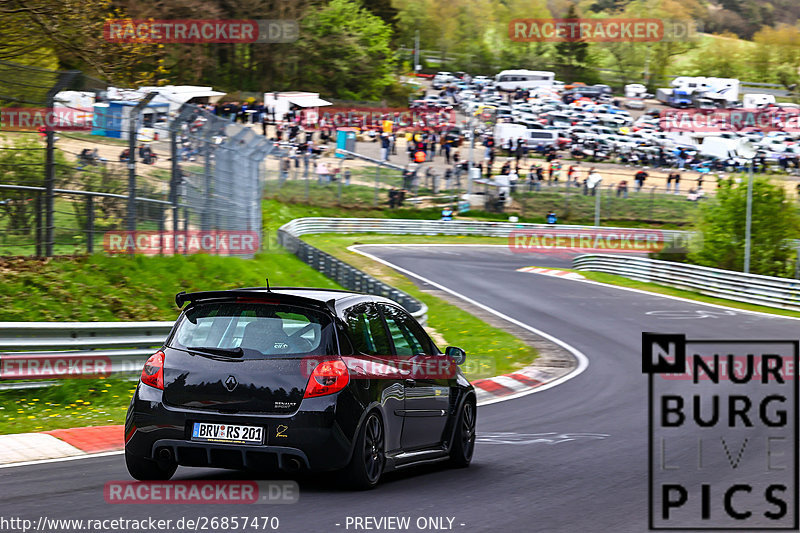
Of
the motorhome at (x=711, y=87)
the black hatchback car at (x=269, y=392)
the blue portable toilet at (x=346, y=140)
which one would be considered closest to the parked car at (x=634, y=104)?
the motorhome at (x=711, y=87)

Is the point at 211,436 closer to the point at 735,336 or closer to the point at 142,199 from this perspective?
the point at 142,199

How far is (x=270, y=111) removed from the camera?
66.1 metres

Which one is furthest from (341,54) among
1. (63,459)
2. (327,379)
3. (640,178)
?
(327,379)

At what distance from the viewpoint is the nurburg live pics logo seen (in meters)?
6.87

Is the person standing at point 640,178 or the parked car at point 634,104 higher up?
the parked car at point 634,104

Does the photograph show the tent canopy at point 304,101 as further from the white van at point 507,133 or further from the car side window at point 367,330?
the car side window at point 367,330

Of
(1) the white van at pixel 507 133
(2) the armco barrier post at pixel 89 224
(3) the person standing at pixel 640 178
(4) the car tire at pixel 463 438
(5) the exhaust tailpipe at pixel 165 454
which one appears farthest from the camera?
(1) the white van at pixel 507 133

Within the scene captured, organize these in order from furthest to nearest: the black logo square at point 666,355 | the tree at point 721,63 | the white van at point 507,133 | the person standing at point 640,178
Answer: the tree at point 721,63 → the white van at point 507,133 → the person standing at point 640,178 → the black logo square at point 666,355

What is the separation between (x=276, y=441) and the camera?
6.71 m

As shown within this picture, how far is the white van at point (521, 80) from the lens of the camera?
10093cm

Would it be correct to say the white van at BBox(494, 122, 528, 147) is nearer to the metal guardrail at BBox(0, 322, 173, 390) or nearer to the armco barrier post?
the armco barrier post

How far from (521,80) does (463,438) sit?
96.6 metres

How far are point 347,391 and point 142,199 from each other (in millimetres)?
10426

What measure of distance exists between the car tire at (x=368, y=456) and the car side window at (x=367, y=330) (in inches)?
18.5
